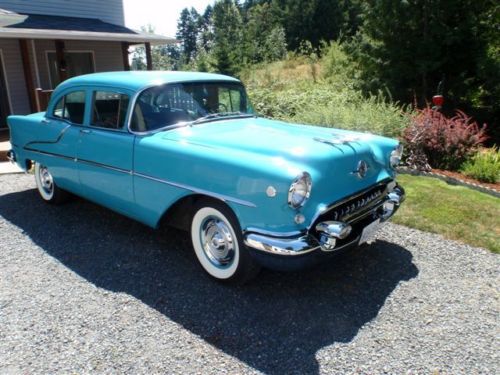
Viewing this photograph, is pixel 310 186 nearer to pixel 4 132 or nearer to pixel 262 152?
pixel 262 152

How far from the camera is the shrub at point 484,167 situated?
594 centimetres

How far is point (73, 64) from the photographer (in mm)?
12734

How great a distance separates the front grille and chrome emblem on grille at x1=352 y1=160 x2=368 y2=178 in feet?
0.49

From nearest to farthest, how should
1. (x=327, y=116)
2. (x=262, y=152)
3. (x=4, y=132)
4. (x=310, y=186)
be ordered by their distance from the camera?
Answer: (x=310, y=186) → (x=262, y=152) → (x=327, y=116) → (x=4, y=132)

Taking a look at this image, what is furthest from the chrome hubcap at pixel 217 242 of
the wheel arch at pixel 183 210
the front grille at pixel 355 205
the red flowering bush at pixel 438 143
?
the red flowering bush at pixel 438 143

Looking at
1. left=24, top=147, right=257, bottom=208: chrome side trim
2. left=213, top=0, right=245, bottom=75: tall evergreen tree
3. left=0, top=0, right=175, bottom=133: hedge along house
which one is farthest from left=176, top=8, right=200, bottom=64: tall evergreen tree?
left=24, top=147, right=257, bottom=208: chrome side trim

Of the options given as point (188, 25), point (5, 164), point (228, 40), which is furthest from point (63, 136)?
point (188, 25)

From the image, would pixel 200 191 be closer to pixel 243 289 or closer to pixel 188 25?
pixel 243 289

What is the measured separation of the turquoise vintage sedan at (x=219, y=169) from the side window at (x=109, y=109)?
0.5 inches

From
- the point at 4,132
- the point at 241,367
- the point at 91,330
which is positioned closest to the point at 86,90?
the point at 91,330

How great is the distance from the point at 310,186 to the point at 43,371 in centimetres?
202

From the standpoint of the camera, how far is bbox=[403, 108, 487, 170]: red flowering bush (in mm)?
6363

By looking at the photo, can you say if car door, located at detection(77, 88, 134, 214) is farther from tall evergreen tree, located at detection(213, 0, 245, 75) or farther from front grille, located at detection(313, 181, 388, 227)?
tall evergreen tree, located at detection(213, 0, 245, 75)

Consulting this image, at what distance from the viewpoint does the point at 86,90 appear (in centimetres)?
443
